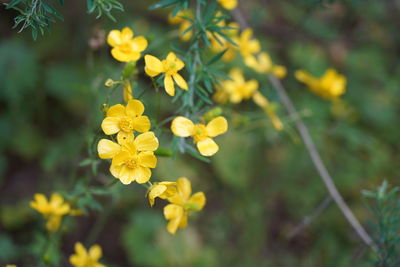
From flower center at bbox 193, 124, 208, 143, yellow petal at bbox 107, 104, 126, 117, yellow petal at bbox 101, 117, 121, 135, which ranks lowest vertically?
flower center at bbox 193, 124, 208, 143

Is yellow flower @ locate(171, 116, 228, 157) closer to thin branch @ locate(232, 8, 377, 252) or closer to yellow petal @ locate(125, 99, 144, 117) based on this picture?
yellow petal @ locate(125, 99, 144, 117)

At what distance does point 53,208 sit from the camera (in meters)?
1.67

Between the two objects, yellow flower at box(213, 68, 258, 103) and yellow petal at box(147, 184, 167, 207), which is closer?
yellow petal at box(147, 184, 167, 207)

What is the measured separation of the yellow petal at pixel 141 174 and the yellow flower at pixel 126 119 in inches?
4.6

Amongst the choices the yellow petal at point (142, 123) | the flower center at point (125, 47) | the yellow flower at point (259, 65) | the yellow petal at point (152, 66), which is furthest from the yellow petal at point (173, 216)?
the yellow flower at point (259, 65)

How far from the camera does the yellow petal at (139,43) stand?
4.56ft

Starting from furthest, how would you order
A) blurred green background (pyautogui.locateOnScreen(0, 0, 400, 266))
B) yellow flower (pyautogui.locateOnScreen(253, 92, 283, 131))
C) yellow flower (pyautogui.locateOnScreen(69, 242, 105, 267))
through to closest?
blurred green background (pyautogui.locateOnScreen(0, 0, 400, 266)), yellow flower (pyautogui.locateOnScreen(253, 92, 283, 131)), yellow flower (pyautogui.locateOnScreen(69, 242, 105, 267))

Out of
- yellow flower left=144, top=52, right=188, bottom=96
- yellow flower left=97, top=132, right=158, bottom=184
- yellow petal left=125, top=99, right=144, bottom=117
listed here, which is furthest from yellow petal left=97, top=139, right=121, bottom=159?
yellow flower left=144, top=52, right=188, bottom=96

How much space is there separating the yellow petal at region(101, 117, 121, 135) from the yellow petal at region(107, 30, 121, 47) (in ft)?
1.16

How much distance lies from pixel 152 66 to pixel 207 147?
320 mm

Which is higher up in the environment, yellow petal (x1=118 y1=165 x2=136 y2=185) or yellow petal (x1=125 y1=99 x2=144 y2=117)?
yellow petal (x1=125 y1=99 x2=144 y2=117)

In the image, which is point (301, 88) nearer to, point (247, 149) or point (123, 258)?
point (247, 149)

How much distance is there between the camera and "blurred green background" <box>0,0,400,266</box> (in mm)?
2812

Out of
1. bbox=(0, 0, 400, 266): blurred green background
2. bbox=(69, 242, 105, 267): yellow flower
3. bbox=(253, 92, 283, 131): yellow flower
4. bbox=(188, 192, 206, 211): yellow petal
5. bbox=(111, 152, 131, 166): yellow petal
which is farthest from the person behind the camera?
bbox=(0, 0, 400, 266): blurred green background
